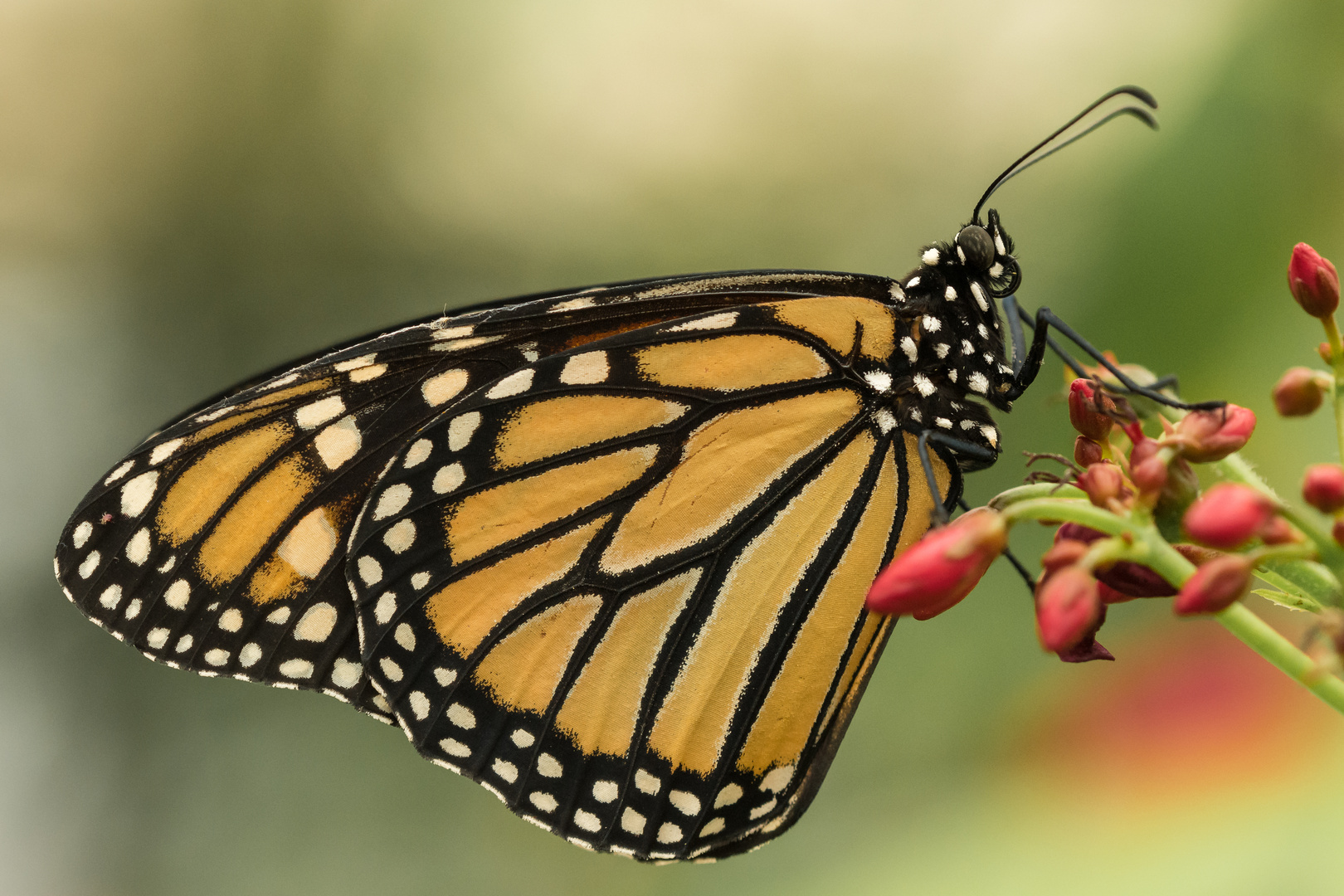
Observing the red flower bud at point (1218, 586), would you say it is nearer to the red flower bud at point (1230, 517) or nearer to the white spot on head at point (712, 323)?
the red flower bud at point (1230, 517)

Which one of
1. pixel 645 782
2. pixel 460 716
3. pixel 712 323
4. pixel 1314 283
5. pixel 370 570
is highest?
pixel 712 323

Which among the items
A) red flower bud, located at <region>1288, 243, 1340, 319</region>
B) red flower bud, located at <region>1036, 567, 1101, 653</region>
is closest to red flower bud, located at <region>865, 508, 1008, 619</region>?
red flower bud, located at <region>1036, 567, 1101, 653</region>

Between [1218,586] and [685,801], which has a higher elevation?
[1218,586]

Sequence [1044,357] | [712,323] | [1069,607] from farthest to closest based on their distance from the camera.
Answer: [712,323]
[1044,357]
[1069,607]

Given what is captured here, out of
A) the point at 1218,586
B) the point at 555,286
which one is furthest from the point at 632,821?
the point at 555,286

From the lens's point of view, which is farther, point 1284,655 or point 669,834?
point 669,834

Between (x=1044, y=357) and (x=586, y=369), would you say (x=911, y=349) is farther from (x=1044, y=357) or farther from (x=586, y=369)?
(x=586, y=369)
